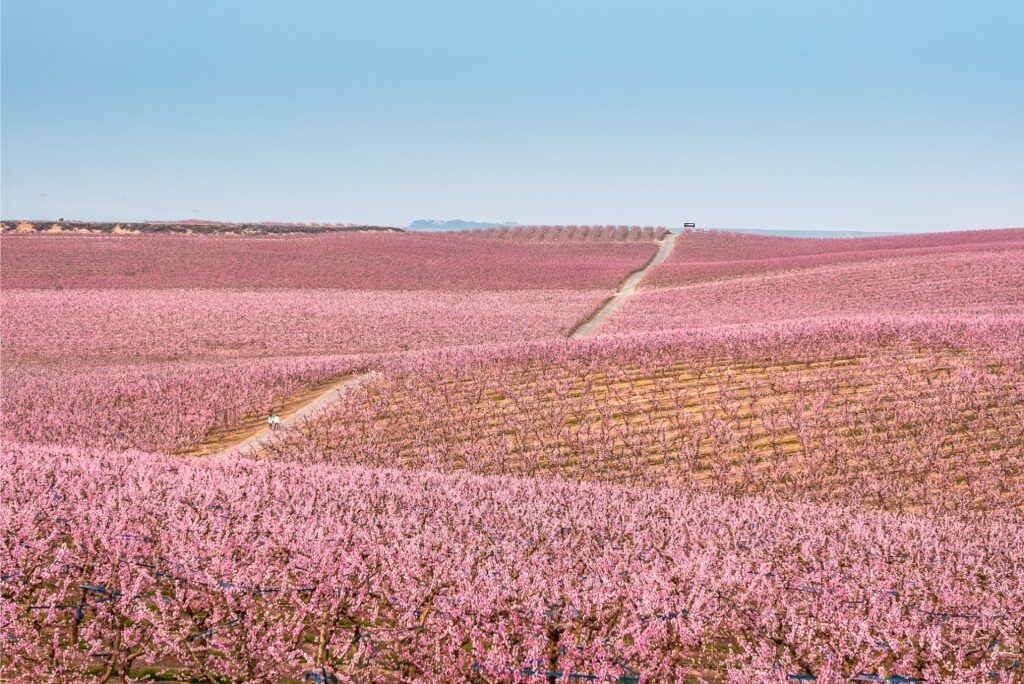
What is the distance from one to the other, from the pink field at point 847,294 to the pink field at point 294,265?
544 inches

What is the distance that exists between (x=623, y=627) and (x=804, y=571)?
7.43ft

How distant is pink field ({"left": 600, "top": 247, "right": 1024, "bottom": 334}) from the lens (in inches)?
1468

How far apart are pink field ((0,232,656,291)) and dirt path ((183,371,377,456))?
3921 centimetres

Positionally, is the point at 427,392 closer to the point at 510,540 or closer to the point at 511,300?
the point at 510,540

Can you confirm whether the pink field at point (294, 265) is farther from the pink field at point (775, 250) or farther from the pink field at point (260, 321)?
the pink field at point (260, 321)

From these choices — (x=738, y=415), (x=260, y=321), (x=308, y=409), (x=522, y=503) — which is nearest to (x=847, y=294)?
(x=260, y=321)

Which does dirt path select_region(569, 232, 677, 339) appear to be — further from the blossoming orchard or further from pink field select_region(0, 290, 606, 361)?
the blossoming orchard

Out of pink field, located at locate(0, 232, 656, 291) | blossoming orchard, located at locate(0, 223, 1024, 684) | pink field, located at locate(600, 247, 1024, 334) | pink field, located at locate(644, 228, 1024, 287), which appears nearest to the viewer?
blossoming orchard, located at locate(0, 223, 1024, 684)

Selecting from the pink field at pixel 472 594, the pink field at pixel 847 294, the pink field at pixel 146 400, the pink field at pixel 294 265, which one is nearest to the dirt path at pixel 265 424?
the pink field at pixel 146 400

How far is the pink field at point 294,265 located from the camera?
61312mm

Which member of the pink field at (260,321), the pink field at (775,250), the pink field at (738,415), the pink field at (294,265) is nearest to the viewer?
the pink field at (738,415)

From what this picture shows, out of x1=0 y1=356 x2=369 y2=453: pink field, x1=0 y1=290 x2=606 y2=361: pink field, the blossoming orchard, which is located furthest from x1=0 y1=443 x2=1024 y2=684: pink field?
x1=0 y1=290 x2=606 y2=361: pink field

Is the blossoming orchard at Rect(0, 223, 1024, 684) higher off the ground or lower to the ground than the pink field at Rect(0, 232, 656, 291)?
lower

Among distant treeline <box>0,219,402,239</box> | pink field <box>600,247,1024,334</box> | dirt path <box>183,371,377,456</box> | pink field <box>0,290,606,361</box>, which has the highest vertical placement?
distant treeline <box>0,219,402,239</box>
